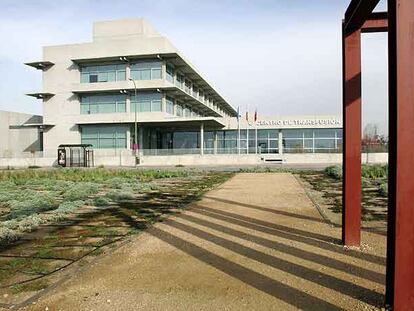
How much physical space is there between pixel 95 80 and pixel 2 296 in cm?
5520

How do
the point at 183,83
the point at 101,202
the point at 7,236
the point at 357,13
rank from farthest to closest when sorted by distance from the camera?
the point at 183,83, the point at 101,202, the point at 7,236, the point at 357,13

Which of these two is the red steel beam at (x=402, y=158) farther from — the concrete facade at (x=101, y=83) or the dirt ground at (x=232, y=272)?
the concrete facade at (x=101, y=83)

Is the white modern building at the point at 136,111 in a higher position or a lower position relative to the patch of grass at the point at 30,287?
higher

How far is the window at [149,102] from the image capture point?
5566cm

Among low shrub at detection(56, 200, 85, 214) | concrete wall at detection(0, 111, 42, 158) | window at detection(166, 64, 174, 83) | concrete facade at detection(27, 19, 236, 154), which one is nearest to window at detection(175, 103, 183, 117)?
concrete facade at detection(27, 19, 236, 154)

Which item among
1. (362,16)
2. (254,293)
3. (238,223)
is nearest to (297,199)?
(238,223)

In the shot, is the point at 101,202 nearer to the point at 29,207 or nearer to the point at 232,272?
the point at 29,207

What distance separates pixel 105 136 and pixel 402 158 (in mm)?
55676

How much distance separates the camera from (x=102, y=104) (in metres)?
57.9

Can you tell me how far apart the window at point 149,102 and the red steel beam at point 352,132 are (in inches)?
1926

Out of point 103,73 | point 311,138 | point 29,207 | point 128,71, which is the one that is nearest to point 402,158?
point 29,207

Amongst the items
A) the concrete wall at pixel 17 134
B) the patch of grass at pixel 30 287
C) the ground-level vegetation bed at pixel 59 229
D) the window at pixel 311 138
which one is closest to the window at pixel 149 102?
the window at pixel 311 138

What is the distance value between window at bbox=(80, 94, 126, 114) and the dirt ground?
49336mm

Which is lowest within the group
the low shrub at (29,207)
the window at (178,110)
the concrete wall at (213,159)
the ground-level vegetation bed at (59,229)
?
the ground-level vegetation bed at (59,229)
